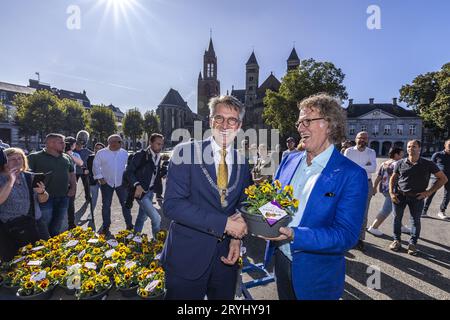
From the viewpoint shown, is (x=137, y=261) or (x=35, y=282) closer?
(x=35, y=282)

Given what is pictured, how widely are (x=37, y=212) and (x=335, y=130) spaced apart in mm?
4586

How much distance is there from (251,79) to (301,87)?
4044cm

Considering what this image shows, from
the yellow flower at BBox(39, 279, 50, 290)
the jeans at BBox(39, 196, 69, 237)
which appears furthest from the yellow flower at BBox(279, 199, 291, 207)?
the jeans at BBox(39, 196, 69, 237)

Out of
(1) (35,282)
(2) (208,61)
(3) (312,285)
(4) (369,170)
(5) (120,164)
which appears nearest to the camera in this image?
(3) (312,285)

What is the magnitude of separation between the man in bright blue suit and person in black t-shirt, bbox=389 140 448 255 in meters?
4.42

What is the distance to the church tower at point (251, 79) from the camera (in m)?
77.6

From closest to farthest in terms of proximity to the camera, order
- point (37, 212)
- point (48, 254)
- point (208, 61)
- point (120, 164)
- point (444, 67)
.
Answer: point (48, 254)
point (37, 212)
point (120, 164)
point (444, 67)
point (208, 61)

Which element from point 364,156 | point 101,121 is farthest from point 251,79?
point 364,156

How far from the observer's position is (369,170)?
6234 mm

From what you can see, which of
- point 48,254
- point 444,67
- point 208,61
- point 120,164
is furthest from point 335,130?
point 208,61
